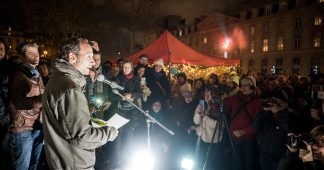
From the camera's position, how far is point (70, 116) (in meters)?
2.29

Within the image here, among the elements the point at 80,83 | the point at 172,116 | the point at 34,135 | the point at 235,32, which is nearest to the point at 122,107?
the point at 172,116

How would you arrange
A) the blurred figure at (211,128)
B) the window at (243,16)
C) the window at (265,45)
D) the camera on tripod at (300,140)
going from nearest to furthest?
the camera on tripod at (300,140), the blurred figure at (211,128), the window at (265,45), the window at (243,16)

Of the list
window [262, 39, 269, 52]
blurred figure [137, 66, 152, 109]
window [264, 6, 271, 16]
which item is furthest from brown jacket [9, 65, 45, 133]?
window [262, 39, 269, 52]

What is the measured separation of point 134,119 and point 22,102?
9.04 feet

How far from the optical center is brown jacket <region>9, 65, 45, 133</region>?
3.73 meters

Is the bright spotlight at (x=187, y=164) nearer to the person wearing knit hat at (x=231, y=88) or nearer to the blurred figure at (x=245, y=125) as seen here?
the blurred figure at (x=245, y=125)

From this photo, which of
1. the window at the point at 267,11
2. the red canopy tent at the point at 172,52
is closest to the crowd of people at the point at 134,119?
the red canopy tent at the point at 172,52

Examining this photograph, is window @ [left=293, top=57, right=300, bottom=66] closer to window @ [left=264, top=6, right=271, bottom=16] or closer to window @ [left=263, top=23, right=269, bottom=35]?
window @ [left=263, top=23, right=269, bottom=35]

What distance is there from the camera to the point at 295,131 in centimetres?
443

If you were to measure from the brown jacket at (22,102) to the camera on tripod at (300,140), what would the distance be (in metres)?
3.78

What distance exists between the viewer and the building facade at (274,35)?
37.5 meters

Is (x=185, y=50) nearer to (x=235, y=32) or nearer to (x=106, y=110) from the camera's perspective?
(x=106, y=110)

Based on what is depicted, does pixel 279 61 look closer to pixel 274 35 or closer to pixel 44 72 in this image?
pixel 274 35

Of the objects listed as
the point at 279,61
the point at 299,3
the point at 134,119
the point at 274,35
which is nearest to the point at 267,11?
the point at 274,35
